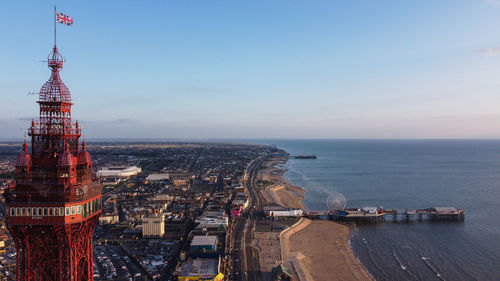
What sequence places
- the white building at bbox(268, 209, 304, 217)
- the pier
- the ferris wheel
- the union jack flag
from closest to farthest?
1. the union jack flag
2. the white building at bbox(268, 209, 304, 217)
3. the pier
4. the ferris wheel

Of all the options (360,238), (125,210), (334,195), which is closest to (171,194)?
(125,210)

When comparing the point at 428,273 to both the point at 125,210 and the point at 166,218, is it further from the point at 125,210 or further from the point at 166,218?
the point at 125,210

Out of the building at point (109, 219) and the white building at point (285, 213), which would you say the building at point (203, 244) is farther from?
the building at point (109, 219)

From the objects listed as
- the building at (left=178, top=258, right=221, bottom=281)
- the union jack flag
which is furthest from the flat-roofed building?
the union jack flag

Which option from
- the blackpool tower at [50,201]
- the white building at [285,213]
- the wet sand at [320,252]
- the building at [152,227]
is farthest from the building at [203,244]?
the blackpool tower at [50,201]

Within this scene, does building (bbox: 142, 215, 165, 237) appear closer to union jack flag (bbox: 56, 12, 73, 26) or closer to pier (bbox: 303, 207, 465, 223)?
pier (bbox: 303, 207, 465, 223)

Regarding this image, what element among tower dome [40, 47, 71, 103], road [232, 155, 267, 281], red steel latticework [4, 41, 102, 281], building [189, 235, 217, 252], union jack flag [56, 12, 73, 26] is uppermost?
union jack flag [56, 12, 73, 26]
